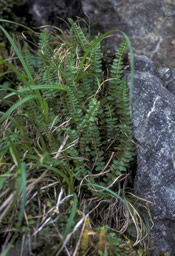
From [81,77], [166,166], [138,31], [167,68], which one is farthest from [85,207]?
[138,31]

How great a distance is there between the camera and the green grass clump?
178 centimetres

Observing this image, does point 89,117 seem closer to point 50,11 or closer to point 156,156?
point 156,156

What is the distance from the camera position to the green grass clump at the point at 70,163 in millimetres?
1783

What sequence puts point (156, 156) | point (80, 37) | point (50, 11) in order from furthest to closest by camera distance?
point (50, 11) < point (80, 37) < point (156, 156)

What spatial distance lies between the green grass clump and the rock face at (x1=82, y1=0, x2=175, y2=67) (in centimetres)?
59

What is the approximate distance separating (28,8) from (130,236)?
2626 millimetres

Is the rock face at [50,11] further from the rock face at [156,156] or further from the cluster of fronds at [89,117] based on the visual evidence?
the rock face at [156,156]

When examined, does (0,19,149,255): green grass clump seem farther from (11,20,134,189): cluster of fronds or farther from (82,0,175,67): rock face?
(82,0,175,67): rock face

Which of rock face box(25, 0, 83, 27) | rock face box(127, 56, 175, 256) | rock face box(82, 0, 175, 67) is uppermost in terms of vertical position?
rock face box(25, 0, 83, 27)

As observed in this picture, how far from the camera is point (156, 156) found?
219 cm

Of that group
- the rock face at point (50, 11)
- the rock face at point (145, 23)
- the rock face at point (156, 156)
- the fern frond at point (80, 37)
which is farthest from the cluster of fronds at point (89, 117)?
the rock face at point (50, 11)

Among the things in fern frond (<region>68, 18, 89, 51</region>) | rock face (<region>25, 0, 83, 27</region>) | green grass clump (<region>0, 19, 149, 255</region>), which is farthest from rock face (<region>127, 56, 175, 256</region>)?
rock face (<region>25, 0, 83, 27</region>)

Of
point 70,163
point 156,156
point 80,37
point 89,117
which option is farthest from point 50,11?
point 156,156

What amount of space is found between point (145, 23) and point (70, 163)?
61.1 inches
